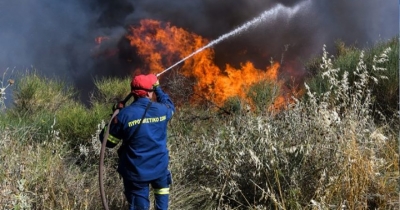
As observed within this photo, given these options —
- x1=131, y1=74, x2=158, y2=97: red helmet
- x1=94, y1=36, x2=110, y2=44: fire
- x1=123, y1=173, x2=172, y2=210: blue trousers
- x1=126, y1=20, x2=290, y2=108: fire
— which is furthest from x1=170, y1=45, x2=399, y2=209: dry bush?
x1=94, y1=36, x2=110, y2=44: fire

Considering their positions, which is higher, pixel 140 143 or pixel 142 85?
pixel 142 85

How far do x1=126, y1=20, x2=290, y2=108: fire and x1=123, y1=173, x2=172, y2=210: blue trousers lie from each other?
5619 mm

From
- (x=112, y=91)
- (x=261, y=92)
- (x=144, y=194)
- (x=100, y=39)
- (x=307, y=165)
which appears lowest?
(x=144, y=194)

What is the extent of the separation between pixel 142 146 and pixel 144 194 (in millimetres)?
419

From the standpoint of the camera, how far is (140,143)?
418cm

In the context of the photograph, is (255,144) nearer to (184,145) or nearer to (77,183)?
(184,145)

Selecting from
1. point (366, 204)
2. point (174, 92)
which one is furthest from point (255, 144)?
point (174, 92)

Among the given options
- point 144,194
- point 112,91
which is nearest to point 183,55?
point 112,91

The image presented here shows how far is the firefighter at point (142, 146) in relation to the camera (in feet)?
13.6

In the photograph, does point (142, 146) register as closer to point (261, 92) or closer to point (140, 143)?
point (140, 143)

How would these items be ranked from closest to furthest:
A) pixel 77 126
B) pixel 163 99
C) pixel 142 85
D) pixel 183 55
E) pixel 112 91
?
pixel 142 85
pixel 163 99
pixel 77 126
pixel 112 91
pixel 183 55

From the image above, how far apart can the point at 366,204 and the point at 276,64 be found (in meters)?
8.11

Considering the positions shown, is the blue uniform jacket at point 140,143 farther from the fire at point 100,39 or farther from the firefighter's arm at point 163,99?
the fire at point 100,39

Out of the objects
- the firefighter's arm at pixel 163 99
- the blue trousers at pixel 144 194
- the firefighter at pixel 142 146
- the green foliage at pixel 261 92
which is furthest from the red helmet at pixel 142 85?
the green foliage at pixel 261 92
